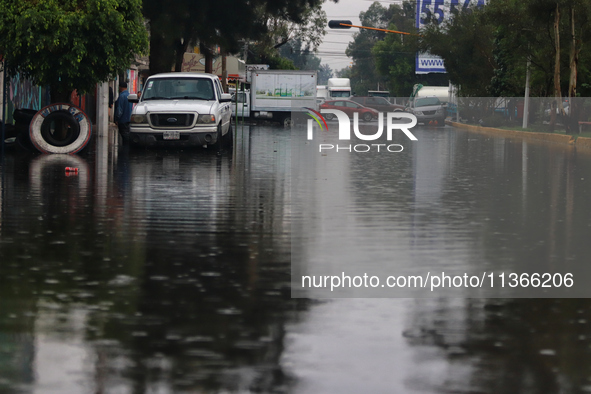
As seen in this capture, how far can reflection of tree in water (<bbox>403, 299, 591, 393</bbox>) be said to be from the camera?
475 cm

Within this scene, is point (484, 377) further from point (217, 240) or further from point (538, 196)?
point (538, 196)

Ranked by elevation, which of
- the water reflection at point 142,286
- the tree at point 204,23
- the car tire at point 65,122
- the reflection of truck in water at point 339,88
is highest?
the tree at point 204,23

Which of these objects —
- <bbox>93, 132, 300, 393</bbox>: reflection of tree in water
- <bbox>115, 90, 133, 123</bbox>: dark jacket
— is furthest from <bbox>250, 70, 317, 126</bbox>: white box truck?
<bbox>93, 132, 300, 393</bbox>: reflection of tree in water

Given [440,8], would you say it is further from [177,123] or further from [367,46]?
[367,46]

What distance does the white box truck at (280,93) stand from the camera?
162 ft

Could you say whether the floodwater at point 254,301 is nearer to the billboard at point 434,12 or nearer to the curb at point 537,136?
the curb at point 537,136

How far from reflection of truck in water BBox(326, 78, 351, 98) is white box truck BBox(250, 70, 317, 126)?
123 ft

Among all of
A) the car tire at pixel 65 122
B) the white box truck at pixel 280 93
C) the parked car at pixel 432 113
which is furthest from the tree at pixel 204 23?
the car tire at pixel 65 122

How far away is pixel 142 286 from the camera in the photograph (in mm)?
7074

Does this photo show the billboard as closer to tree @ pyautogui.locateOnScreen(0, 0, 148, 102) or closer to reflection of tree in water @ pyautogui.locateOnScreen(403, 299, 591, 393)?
tree @ pyautogui.locateOnScreen(0, 0, 148, 102)

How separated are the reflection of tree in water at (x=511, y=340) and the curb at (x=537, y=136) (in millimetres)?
25276

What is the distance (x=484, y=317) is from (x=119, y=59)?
658 inches

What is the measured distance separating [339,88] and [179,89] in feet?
209

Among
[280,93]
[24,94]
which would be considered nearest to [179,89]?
[24,94]
